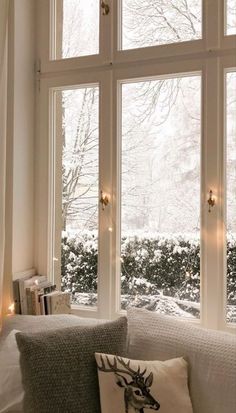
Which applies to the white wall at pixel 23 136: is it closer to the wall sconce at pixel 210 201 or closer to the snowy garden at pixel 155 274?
the snowy garden at pixel 155 274

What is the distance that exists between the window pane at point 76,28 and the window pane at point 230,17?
2.49 feet

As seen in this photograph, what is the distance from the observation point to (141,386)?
1.73 metres

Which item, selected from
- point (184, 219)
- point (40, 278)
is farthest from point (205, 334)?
point (40, 278)

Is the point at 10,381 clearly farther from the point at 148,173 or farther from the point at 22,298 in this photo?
the point at 148,173

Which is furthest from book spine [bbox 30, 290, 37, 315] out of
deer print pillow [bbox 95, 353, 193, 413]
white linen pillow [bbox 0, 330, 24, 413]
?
deer print pillow [bbox 95, 353, 193, 413]

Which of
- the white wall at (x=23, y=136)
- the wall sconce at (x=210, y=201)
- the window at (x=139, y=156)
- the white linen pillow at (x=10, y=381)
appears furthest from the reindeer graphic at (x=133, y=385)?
the white wall at (x=23, y=136)

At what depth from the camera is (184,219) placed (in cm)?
243

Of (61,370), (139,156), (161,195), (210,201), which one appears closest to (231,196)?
(210,201)

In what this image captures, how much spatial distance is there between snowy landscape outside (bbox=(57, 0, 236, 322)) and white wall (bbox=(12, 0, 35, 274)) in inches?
8.0

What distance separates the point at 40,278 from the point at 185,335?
1.08 metres

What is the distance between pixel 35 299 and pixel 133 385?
958mm

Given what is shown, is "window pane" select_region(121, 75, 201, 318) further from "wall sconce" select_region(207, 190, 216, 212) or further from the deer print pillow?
the deer print pillow

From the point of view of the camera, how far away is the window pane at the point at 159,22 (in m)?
2.41

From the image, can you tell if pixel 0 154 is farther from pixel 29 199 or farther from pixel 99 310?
pixel 99 310
